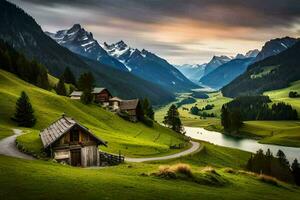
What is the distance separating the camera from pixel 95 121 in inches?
4646

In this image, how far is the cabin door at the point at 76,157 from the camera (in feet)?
185

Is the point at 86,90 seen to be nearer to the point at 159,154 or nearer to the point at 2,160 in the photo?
the point at 159,154

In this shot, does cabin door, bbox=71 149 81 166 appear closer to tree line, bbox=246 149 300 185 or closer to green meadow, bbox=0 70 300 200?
green meadow, bbox=0 70 300 200

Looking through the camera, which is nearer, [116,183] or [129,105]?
[116,183]

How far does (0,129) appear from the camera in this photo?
74.4 metres

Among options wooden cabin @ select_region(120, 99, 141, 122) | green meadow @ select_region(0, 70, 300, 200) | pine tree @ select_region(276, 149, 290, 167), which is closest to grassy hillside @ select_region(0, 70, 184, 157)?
wooden cabin @ select_region(120, 99, 141, 122)

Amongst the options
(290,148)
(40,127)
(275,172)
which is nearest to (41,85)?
(40,127)

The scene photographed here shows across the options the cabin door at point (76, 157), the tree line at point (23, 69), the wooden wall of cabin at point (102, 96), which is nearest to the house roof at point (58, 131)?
the cabin door at point (76, 157)

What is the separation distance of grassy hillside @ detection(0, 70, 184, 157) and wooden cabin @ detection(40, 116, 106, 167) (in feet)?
56.1

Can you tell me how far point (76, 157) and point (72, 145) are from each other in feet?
6.71

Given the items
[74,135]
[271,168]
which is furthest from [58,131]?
[271,168]

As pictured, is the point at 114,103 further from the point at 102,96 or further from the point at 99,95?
the point at 99,95

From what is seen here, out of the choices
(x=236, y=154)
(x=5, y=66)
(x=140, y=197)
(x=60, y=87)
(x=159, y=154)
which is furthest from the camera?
(x=60, y=87)

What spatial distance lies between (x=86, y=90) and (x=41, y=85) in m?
31.7
